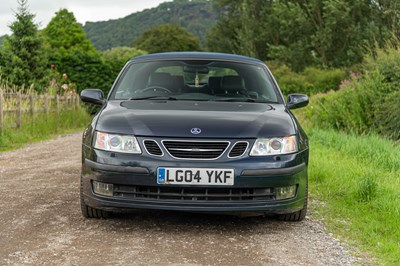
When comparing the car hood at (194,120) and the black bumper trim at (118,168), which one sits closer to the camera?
the black bumper trim at (118,168)

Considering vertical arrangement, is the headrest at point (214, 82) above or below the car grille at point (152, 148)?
above

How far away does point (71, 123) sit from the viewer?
2166 cm

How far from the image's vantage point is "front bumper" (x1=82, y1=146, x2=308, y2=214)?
4.95 metres

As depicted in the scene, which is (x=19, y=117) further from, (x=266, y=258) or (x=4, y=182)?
(x=266, y=258)

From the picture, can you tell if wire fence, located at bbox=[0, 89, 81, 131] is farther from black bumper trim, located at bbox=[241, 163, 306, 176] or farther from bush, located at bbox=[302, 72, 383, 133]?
black bumper trim, located at bbox=[241, 163, 306, 176]

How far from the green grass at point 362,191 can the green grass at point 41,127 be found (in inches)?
281

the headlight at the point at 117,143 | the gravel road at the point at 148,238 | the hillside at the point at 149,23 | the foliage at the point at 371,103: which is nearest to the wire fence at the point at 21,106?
the foliage at the point at 371,103

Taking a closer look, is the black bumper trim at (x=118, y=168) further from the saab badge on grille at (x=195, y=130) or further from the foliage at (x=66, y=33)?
the foliage at (x=66, y=33)

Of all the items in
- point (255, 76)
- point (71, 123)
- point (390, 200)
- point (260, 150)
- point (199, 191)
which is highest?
point (255, 76)

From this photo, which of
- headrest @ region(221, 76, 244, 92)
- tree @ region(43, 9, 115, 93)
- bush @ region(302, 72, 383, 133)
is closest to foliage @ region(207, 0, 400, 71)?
tree @ region(43, 9, 115, 93)

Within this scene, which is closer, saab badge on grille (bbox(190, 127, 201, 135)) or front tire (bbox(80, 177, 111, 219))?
saab badge on grille (bbox(190, 127, 201, 135))

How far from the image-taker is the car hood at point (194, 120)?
200 inches

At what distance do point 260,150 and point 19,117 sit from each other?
12.6 m

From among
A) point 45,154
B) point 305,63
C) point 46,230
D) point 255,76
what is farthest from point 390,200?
point 305,63
